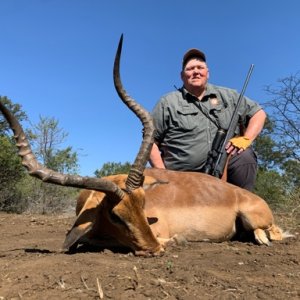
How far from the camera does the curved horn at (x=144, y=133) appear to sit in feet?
13.8

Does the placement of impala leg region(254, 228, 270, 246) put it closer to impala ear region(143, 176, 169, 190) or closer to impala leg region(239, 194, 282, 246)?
impala leg region(239, 194, 282, 246)

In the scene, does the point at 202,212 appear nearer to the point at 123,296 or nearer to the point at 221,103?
the point at 221,103

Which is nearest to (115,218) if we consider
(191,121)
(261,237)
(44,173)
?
(44,173)

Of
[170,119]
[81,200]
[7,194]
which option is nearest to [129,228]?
[81,200]

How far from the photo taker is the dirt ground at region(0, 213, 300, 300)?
9.04ft

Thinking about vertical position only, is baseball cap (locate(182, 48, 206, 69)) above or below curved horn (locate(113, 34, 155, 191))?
above

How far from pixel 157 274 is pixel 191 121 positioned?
11.3ft

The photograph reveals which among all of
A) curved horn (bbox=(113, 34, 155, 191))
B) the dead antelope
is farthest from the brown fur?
A: curved horn (bbox=(113, 34, 155, 191))

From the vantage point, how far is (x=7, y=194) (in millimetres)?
14070

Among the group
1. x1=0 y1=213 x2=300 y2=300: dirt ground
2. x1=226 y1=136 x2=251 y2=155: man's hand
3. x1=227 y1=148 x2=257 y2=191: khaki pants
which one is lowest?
x1=0 y1=213 x2=300 y2=300: dirt ground

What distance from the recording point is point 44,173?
3.88m

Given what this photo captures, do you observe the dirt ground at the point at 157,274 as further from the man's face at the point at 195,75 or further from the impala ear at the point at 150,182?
the man's face at the point at 195,75

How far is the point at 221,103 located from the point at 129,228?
3.09 metres

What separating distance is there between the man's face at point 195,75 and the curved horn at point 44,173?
9.35 ft
